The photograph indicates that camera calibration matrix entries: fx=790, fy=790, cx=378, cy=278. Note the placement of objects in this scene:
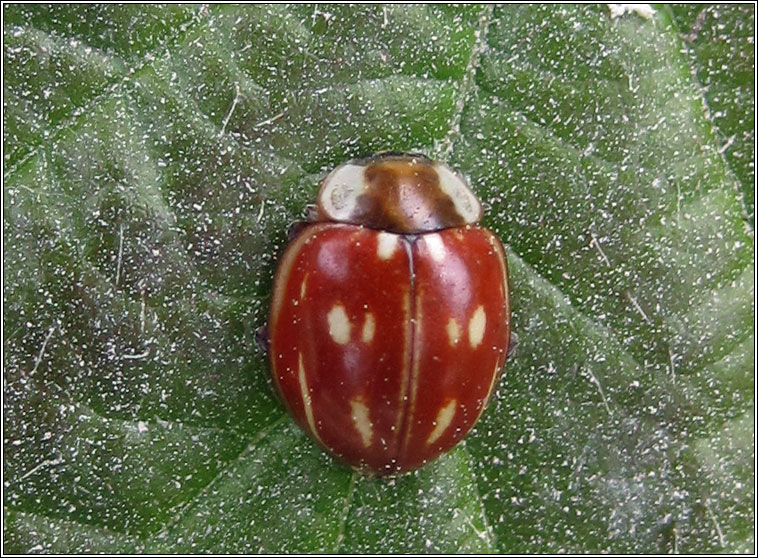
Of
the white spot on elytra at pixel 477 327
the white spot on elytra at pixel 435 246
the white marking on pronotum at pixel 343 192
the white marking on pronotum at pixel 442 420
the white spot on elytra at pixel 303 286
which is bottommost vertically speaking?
the white marking on pronotum at pixel 442 420

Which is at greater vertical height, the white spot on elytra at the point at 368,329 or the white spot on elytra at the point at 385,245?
the white spot on elytra at the point at 385,245

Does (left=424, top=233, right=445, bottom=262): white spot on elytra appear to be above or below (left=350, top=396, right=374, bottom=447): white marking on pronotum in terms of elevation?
above

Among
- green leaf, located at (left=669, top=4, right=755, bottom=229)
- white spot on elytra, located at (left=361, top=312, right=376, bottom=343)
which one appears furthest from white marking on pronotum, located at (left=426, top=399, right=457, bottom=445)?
green leaf, located at (left=669, top=4, right=755, bottom=229)

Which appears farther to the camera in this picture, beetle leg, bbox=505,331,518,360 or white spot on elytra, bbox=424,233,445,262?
beetle leg, bbox=505,331,518,360

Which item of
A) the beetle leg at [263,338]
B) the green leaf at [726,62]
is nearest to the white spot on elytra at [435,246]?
the beetle leg at [263,338]

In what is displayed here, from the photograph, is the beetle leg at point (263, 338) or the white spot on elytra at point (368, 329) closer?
the white spot on elytra at point (368, 329)

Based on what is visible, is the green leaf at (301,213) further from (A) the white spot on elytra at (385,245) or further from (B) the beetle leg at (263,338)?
(A) the white spot on elytra at (385,245)

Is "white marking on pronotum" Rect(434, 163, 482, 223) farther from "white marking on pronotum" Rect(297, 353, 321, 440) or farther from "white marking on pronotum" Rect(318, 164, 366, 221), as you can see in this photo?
"white marking on pronotum" Rect(297, 353, 321, 440)
